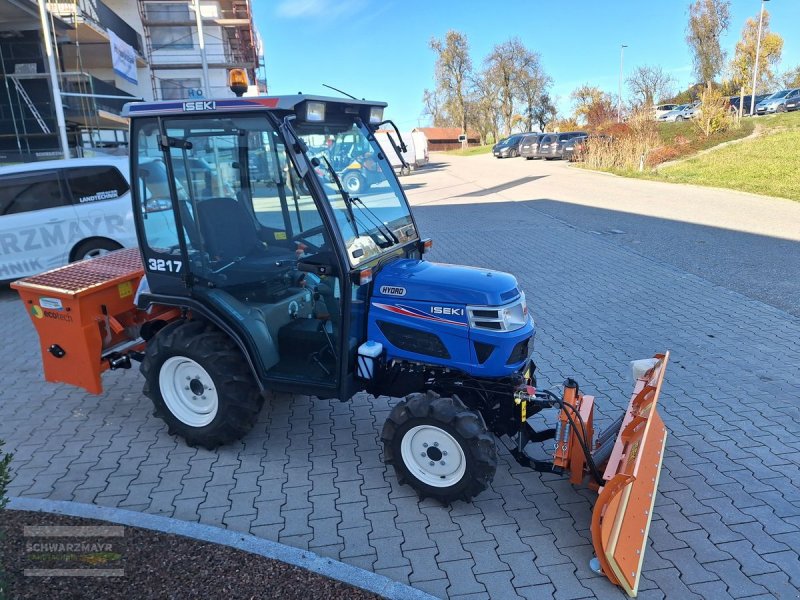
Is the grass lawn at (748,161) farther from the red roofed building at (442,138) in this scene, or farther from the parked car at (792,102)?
the red roofed building at (442,138)

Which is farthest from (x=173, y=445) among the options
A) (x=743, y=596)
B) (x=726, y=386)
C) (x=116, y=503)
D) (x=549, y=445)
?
(x=726, y=386)

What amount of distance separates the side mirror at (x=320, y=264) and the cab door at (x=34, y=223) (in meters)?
6.05

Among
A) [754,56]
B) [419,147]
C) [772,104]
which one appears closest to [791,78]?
[754,56]

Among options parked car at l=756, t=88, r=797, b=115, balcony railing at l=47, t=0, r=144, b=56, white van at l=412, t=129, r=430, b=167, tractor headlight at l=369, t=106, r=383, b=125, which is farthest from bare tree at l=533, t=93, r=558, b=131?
tractor headlight at l=369, t=106, r=383, b=125

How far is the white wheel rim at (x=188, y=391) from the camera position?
4.04 m

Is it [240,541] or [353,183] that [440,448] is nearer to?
[240,541]

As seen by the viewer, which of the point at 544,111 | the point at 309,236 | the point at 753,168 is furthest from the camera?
the point at 544,111

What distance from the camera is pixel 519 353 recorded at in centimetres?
349

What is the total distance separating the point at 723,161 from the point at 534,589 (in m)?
23.9

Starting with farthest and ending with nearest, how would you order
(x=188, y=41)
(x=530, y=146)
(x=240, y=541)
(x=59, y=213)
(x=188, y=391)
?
1. (x=530, y=146)
2. (x=188, y=41)
3. (x=59, y=213)
4. (x=188, y=391)
5. (x=240, y=541)

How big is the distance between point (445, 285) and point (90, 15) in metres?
22.6

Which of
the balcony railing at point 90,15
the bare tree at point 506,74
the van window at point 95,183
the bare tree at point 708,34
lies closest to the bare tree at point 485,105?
the bare tree at point 506,74

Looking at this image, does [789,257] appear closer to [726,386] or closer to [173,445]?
[726,386]

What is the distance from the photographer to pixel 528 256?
400 inches
